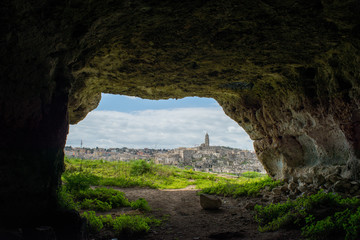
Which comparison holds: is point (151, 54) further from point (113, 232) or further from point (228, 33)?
point (113, 232)

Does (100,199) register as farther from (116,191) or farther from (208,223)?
(208,223)

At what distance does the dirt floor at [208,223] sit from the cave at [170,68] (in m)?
2.57

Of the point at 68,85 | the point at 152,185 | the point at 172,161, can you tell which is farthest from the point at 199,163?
the point at 68,85

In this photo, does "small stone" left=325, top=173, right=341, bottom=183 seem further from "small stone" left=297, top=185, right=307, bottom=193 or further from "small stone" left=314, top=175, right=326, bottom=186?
"small stone" left=297, top=185, right=307, bottom=193

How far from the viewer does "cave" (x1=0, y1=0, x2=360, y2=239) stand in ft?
11.3

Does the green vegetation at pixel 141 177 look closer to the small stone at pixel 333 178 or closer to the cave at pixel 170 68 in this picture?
the small stone at pixel 333 178

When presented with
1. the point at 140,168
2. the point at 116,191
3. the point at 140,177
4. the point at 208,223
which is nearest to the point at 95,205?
the point at 116,191

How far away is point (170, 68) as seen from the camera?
288 inches

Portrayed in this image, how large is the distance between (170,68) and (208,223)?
5019mm

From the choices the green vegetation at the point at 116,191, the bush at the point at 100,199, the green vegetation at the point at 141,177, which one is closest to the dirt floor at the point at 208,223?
the green vegetation at the point at 116,191

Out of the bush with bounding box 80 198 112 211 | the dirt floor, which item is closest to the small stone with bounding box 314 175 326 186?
the dirt floor

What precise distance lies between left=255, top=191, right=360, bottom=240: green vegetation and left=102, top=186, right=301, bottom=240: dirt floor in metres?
0.29

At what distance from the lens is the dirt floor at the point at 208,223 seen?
5.42m

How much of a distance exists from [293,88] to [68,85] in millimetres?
7197
